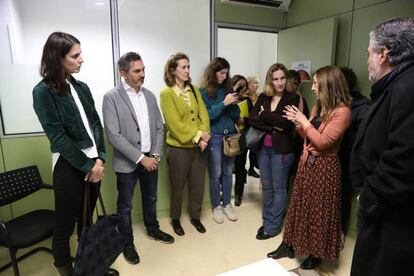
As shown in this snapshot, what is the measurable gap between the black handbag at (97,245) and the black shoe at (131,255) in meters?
0.46

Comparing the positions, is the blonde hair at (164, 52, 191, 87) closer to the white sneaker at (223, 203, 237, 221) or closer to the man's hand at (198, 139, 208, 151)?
the man's hand at (198, 139, 208, 151)

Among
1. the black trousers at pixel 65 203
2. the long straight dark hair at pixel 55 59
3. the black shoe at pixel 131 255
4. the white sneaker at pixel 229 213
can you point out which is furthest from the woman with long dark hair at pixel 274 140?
the long straight dark hair at pixel 55 59

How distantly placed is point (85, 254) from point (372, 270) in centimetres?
139

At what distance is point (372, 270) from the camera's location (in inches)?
48.5

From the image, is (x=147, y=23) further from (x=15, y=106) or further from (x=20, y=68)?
(x=15, y=106)

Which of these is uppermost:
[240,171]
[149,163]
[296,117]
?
[296,117]

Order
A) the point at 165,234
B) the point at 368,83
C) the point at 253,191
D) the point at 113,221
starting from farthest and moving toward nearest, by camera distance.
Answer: the point at 253,191
the point at 165,234
the point at 368,83
the point at 113,221

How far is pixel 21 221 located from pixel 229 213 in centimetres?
177

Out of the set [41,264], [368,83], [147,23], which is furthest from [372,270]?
[147,23]

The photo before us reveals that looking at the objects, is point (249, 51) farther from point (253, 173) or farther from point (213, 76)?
point (213, 76)

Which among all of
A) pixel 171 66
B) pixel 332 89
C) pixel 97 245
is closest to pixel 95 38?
pixel 171 66

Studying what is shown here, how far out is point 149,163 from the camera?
2131mm

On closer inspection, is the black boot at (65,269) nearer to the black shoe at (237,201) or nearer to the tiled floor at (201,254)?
the tiled floor at (201,254)

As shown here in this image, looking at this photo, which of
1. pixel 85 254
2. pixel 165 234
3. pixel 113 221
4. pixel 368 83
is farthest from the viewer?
pixel 165 234
